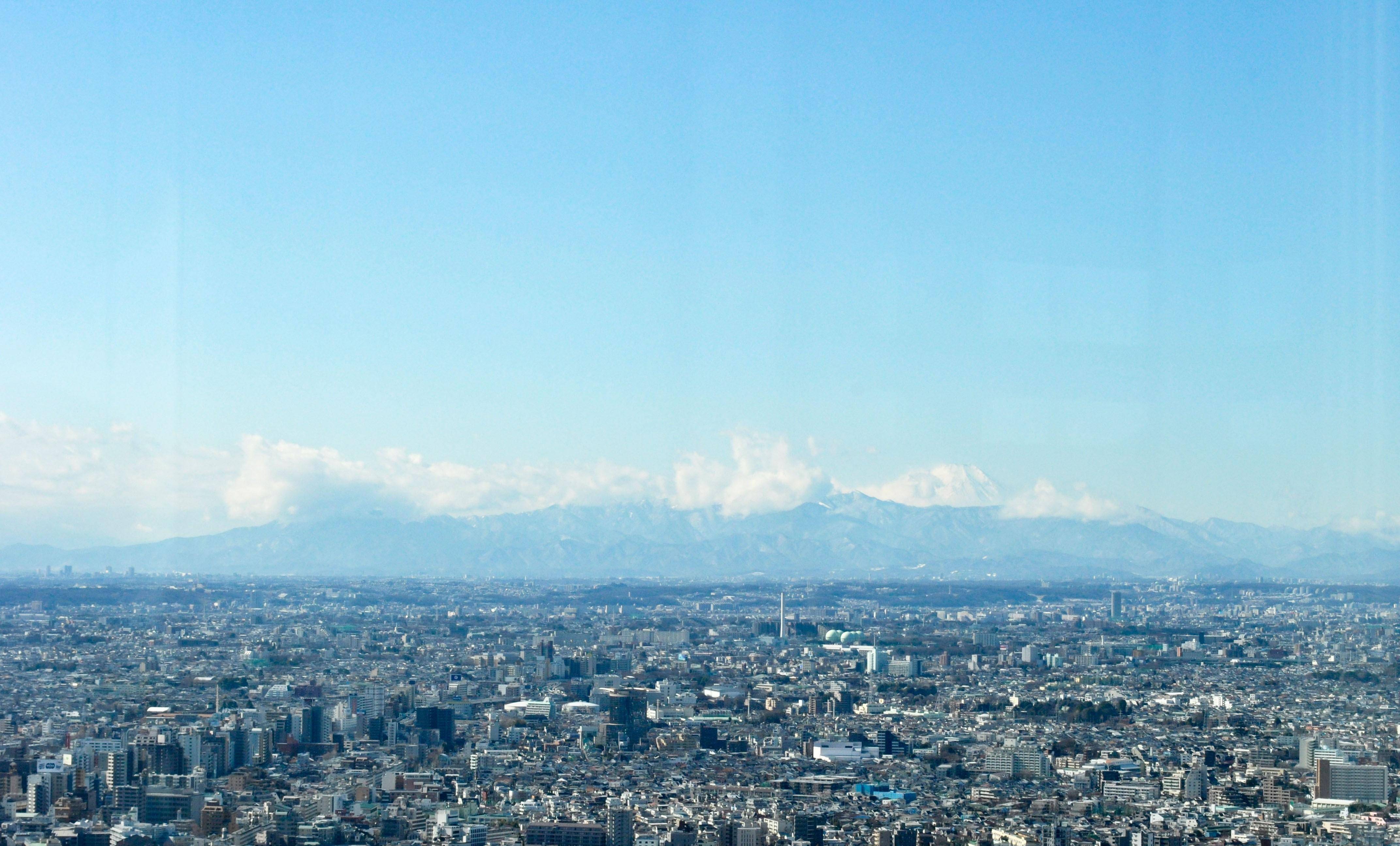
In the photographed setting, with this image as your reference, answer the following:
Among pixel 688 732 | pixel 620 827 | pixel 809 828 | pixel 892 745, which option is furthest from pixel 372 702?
pixel 809 828

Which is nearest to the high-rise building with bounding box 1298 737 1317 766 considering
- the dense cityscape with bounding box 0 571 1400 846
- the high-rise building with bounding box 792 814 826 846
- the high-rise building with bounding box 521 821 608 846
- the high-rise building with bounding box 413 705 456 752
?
the dense cityscape with bounding box 0 571 1400 846

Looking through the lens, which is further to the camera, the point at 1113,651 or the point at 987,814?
the point at 1113,651

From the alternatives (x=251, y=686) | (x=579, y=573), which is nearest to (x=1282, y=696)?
(x=251, y=686)

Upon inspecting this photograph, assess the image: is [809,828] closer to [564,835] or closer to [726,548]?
[564,835]

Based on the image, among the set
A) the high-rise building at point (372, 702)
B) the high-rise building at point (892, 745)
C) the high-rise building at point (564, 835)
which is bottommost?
the high-rise building at point (892, 745)

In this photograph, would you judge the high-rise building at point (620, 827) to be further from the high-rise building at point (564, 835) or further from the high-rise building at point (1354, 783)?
the high-rise building at point (1354, 783)

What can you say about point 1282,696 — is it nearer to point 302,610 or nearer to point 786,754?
point 786,754

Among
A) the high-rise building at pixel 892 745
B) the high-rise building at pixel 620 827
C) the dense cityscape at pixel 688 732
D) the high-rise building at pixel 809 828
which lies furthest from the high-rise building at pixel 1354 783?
the high-rise building at pixel 620 827
